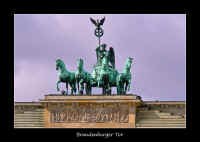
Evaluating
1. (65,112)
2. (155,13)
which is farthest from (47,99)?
(155,13)

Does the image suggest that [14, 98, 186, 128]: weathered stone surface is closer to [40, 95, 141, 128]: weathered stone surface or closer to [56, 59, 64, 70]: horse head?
[40, 95, 141, 128]: weathered stone surface

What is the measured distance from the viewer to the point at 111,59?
1869 inches

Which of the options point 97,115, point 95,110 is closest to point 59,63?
point 95,110

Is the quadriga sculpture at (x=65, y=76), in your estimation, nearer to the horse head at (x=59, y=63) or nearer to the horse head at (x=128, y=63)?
the horse head at (x=59, y=63)

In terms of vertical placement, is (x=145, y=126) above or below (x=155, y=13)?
below

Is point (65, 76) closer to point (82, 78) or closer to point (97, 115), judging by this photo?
point (82, 78)

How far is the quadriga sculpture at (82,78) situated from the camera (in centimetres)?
4634

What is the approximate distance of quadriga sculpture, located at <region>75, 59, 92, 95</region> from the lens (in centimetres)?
4634

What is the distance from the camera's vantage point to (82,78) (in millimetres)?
46312

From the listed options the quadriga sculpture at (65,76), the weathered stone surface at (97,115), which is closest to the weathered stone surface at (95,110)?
the weathered stone surface at (97,115)

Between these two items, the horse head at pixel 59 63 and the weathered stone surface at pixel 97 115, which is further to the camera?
the horse head at pixel 59 63

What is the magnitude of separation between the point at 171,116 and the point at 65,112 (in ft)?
21.0
